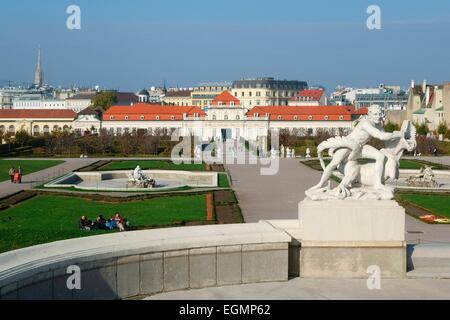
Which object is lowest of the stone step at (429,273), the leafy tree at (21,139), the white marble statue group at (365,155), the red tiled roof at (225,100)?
the stone step at (429,273)

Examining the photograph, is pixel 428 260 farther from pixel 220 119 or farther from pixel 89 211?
pixel 220 119

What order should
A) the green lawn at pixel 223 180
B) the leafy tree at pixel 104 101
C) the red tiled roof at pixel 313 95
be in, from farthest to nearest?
1. the red tiled roof at pixel 313 95
2. the leafy tree at pixel 104 101
3. the green lawn at pixel 223 180

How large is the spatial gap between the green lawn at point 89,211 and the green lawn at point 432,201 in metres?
7.60

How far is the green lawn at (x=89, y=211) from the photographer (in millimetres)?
21047

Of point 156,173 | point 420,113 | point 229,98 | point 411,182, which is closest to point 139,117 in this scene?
point 229,98

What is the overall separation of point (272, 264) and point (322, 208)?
111cm

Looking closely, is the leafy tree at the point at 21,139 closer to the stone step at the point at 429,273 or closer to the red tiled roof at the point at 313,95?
the stone step at the point at 429,273

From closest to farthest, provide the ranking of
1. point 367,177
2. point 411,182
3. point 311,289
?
point 311,289 → point 367,177 → point 411,182

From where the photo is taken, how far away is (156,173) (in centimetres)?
3694

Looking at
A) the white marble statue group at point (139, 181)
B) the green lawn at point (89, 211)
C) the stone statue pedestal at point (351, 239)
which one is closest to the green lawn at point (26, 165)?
the white marble statue group at point (139, 181)

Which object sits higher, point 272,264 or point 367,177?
point 367,177

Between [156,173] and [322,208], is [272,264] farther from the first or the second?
[156,173]

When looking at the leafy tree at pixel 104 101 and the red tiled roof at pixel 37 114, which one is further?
the leafy tree at pixel 104 101
